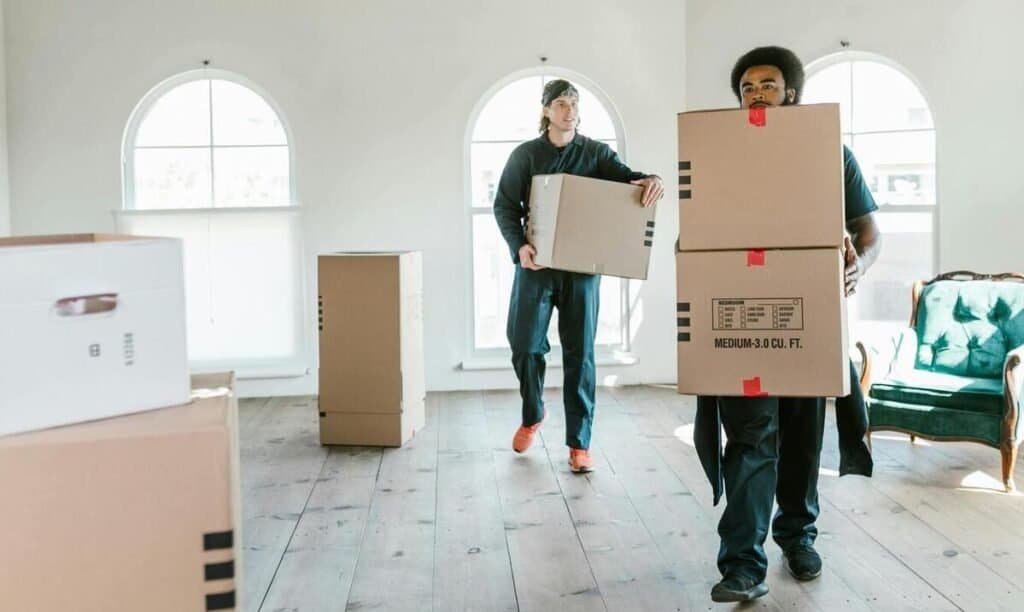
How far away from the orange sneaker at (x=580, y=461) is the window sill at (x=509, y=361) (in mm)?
2012

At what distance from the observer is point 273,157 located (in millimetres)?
5875

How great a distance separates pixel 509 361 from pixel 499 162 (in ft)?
3.87

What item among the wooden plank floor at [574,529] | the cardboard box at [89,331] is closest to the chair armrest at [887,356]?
the wooden plank floor at [574,529]

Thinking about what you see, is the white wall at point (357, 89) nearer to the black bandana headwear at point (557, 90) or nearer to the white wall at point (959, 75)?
the white wall at point (959, 75)

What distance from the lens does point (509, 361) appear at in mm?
6000

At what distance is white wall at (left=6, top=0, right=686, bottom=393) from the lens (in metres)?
5.71

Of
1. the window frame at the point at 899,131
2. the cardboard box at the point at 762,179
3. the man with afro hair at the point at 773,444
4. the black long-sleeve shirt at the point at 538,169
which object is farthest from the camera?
the window frame at the point at 899,131

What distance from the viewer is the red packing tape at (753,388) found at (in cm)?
241

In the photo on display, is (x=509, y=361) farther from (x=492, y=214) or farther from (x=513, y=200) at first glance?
(x=513, y=200)

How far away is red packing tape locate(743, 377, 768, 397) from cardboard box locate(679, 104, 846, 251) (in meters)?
0.32

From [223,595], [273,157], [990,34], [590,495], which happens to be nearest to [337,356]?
[590,495]

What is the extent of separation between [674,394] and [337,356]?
2162mm

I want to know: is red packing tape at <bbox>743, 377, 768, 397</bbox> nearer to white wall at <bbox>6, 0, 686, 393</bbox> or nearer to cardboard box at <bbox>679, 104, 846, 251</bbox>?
cardboard box at <bbox>679, 104, 846, 251</bbox>

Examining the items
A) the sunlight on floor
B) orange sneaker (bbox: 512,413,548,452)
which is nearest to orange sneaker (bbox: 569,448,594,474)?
orange sneaker (bbox: 512,413,548,452)
